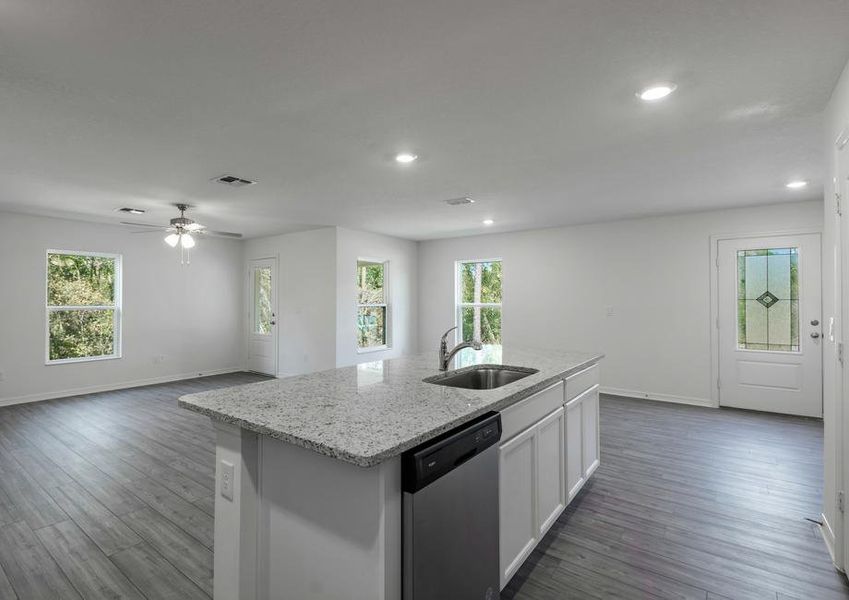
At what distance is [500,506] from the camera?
174 cm

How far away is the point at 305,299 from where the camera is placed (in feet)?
21.0

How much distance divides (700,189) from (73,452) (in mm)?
6010

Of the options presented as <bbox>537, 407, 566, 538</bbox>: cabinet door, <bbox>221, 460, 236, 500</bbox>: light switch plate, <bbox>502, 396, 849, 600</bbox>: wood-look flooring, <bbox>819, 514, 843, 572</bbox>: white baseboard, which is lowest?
<bbox>502, 396, 849, 600</bbox>: wood-look flooring

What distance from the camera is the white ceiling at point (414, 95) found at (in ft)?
5.17

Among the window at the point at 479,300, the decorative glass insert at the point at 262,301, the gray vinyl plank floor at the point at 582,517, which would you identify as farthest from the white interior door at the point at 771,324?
the decorative glass insert at the point at 262,301

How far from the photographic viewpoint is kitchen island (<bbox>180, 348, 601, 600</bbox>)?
1212 millimetres

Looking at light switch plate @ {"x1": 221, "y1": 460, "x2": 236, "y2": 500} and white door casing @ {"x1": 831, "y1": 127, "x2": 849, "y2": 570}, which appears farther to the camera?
white door casing @ {"x1": 831, "y1": 127, "x2": 849, "y2": 570}

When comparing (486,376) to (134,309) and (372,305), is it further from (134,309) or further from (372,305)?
(134,309)

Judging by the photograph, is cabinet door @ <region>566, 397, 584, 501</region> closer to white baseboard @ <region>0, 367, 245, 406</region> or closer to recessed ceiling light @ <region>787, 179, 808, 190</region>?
recessed ceiling light @ <region>787, 179, 808, 190</region>

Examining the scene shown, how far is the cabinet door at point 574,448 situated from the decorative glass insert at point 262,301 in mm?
5738

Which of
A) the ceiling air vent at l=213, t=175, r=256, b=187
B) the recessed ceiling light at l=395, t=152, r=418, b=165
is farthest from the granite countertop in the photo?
the ceiling air vent at l=213, t=175, r=256, b=187

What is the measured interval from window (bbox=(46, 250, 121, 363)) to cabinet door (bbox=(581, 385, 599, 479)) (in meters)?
6.24

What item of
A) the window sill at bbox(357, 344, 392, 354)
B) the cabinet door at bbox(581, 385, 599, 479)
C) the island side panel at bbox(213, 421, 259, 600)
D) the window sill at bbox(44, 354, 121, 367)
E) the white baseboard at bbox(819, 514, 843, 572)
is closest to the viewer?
the island side panel at bbox(213, 421, 259, 600)

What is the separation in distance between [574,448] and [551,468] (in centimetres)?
39
